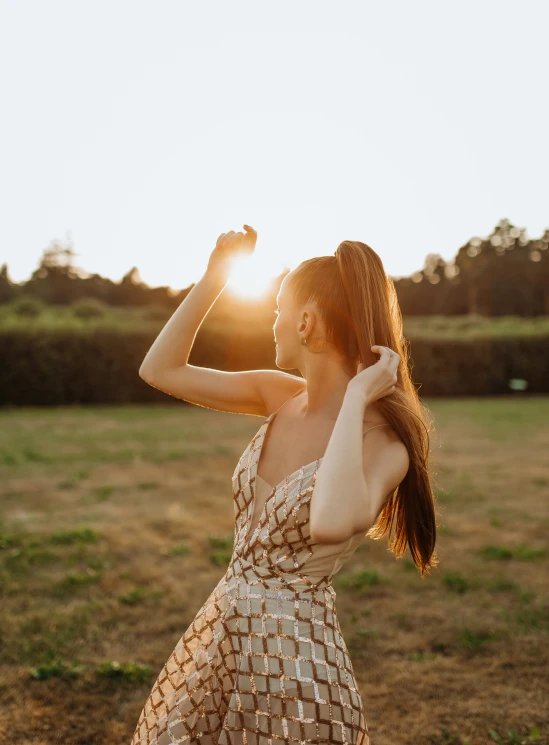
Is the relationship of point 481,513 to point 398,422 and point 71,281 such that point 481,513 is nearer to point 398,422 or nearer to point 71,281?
point 398,422

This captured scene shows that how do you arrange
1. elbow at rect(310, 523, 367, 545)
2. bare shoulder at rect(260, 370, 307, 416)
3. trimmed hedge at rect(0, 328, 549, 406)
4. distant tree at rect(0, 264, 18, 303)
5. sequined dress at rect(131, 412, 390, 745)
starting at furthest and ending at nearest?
distant tree at rect(0, 264, 18, 303) < trimmed hedge at rect(0, 328, 549, 406) < bare shoulder at rect(260, 370, 307, 416) < sequined dress at rect(131, 412, 390, 745) < elbow at rect(310, 523, 367, 545)

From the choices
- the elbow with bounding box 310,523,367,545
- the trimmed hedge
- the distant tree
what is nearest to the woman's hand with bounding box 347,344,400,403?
the elbow with bounding box 310,523,367,545

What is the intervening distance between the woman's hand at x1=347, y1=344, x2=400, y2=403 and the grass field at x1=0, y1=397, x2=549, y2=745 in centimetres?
54

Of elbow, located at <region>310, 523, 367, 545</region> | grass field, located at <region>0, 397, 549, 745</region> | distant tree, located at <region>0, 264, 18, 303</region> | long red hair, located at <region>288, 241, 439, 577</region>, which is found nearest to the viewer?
elbow, located at <region>310, 523, 367, 545</region>

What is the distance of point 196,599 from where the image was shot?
200 inches

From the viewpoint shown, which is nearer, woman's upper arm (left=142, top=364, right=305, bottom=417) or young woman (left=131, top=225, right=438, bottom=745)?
young woman (left=131, top=225, right=438, bottom=745)

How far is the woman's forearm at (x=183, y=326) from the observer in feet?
7.77

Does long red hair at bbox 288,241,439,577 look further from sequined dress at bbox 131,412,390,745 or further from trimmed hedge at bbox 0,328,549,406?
trimmed hedge at bbox 0,328,549,406

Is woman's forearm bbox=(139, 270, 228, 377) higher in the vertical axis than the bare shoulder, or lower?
higher

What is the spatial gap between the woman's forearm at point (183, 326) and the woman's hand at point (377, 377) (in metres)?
0.65

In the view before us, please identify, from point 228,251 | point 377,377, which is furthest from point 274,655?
point 228,251

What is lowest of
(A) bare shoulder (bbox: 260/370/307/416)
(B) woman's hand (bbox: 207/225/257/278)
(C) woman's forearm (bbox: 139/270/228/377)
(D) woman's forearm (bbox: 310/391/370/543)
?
(D) woman's forearm (bbox: 310/391/370/543)

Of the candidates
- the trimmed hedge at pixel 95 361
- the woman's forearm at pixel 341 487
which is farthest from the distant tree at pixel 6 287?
the woman's forearm at pixel 341 487

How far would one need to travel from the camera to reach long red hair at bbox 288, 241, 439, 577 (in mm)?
1987
